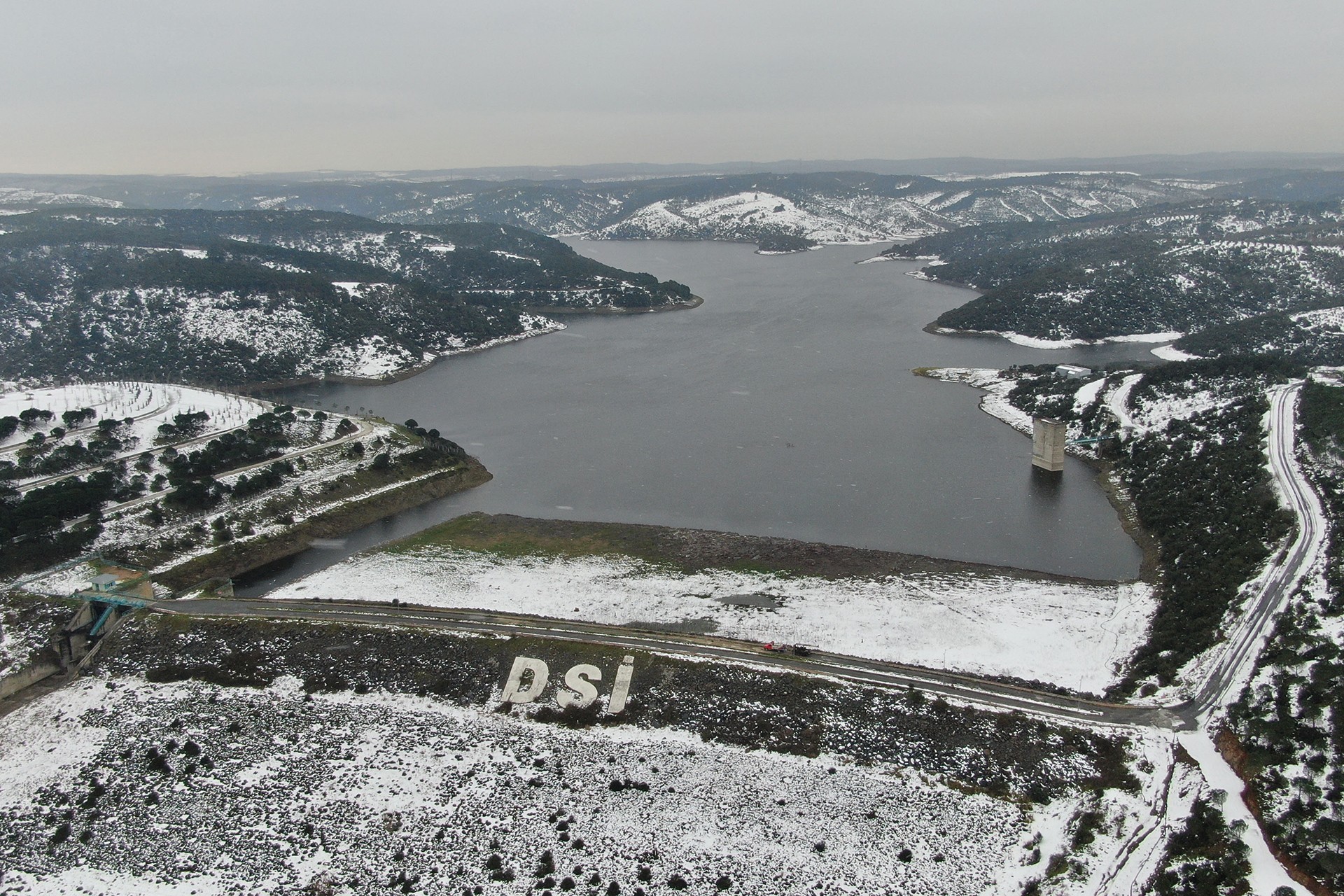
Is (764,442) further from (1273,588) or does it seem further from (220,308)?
(220,308)

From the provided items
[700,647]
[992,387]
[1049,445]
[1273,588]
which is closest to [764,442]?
[1049,445]

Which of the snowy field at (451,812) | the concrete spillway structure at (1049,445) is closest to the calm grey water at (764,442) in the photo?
the concrete spillway structure at (1049,445)

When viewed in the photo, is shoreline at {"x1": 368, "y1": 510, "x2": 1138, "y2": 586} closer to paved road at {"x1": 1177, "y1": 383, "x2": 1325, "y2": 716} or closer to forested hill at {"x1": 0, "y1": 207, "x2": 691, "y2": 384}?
paved road at {"x1": 1177, "y1": 383, "x2": 1325, "y2": 716}

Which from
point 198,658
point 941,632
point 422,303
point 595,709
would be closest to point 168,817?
point 198,658

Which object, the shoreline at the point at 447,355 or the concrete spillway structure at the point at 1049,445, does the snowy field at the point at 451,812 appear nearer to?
the concrete spillway structure at the point at 1049,445

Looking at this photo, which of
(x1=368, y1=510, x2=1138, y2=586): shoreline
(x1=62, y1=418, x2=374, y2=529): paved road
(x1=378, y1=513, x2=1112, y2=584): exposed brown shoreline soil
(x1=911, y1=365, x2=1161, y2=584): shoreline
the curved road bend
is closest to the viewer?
the curved road bend

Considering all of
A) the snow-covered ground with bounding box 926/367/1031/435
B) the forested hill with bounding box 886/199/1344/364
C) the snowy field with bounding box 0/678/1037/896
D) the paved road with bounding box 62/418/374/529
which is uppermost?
the forested hill with bounding box 886/199/1344/364

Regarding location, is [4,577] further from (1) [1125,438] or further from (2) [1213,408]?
(2) [1213,408]

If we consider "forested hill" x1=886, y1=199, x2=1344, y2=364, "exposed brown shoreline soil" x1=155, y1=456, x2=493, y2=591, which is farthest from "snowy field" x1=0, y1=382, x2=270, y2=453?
"forested hill" x1=886, y1=199, x2=1344, y2=364
